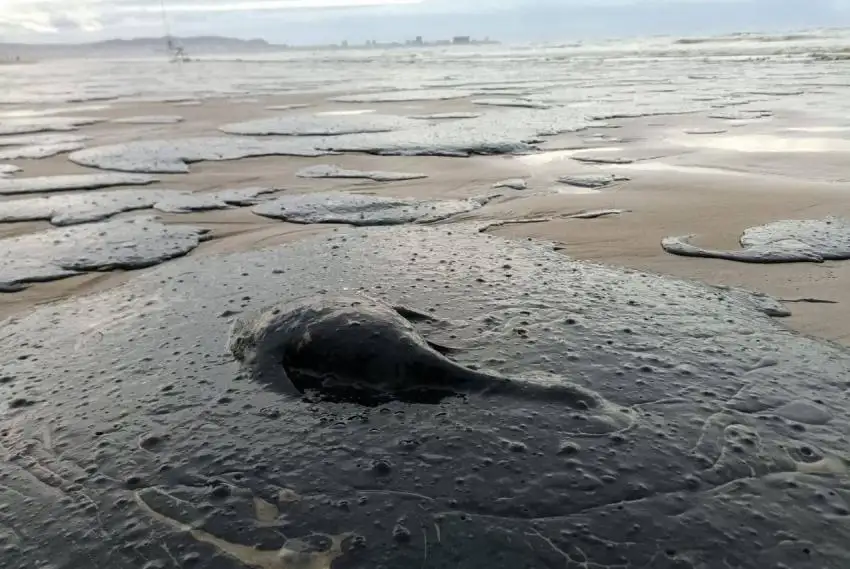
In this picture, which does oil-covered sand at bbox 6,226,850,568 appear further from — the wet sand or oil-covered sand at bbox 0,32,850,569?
the wet sand

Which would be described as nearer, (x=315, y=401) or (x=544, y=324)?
(x=315, y=401)

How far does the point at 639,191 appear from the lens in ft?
20.1

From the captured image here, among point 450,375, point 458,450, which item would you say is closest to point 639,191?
point 450,375

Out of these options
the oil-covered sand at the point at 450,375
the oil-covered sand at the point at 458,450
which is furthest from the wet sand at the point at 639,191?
the oil-covered sand at the point at 458,450

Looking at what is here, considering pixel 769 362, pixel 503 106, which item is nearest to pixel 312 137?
pixel 503 106

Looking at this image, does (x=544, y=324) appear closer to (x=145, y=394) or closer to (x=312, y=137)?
(x=145, y=394)

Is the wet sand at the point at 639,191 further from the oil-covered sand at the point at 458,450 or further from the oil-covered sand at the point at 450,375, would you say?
the oil-covered sand at the point at 458,450

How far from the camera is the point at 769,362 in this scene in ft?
8.98

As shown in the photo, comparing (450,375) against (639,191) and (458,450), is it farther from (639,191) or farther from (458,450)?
(639,191)

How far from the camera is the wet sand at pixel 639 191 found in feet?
12.8

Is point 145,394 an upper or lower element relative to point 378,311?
lower

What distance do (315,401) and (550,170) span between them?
537 cm

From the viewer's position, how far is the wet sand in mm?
3898

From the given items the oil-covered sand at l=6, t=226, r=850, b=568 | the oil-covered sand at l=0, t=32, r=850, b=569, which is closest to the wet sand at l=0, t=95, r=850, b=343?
the oil-covered sand at l=0, t=32, r=850, b=569
